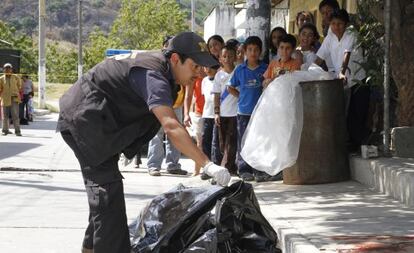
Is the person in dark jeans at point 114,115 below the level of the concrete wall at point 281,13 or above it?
below

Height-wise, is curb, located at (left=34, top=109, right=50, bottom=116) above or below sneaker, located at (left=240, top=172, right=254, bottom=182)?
above

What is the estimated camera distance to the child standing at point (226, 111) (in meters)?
9.29

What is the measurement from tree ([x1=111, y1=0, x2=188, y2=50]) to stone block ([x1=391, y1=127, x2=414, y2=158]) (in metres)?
45.4

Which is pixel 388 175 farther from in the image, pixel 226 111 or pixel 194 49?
pixel 194 49

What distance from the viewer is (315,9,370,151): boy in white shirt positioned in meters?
7.95

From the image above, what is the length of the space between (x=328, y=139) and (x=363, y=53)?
1192 millimetres

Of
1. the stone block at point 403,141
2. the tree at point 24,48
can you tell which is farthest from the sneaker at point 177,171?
the tree at point 24,48

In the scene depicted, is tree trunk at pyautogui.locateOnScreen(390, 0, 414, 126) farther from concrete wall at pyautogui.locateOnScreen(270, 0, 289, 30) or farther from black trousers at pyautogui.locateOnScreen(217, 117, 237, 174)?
concrete wall at pyautogui.locateOnScreen(270, 0, 289, 30)

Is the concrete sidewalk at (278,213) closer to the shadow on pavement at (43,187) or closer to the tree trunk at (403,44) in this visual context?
the shadow on pavement at (43,187)

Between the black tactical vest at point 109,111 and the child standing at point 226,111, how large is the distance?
202 inches

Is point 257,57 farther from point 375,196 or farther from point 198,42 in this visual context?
point 198,42

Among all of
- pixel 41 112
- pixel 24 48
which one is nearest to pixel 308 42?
pixel 41 112

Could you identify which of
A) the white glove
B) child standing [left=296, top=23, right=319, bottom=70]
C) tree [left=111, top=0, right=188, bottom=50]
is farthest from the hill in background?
the white glove

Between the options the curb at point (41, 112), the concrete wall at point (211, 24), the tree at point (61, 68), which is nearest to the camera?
the curb at point (41, 112)
